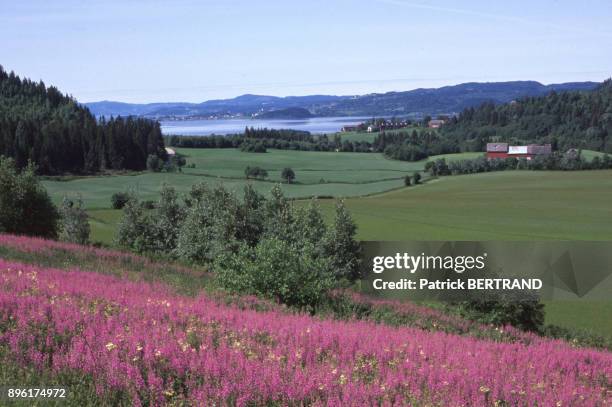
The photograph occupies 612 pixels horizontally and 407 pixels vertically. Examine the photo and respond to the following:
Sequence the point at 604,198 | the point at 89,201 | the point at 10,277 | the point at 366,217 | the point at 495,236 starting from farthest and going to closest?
the point at 89,201, the point at 604,198, the point at 366,217, the point at 495,236, the point at 10,277

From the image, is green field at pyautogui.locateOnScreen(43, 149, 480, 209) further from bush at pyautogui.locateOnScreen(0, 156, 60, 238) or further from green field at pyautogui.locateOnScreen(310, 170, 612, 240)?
bush at pyautogui.locateOnScreen(0, 156, 60, 238)

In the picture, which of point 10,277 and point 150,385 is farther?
point 10,277

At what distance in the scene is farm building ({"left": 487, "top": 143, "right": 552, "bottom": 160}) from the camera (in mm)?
145350

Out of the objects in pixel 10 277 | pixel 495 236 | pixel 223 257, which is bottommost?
pixel 495 236

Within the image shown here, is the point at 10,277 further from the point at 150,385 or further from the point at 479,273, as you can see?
the point at 479,273

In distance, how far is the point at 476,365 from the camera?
687 centimetres

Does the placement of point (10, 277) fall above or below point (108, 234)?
above

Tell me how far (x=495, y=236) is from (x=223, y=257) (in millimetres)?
48441

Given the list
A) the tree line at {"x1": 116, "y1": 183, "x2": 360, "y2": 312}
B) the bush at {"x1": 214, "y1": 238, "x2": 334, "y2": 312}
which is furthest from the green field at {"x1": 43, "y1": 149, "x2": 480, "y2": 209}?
the bush at {"x1": 214, "y1": 238, "x2": 334, "y2": 312}

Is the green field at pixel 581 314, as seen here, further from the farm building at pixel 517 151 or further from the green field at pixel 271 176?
the farm building at pixel 517 151

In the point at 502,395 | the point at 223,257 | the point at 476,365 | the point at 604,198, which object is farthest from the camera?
the point at 604,198

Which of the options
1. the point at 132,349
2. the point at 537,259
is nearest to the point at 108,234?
the point at 537,259

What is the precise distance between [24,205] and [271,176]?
9579cm

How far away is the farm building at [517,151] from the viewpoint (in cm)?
14535
